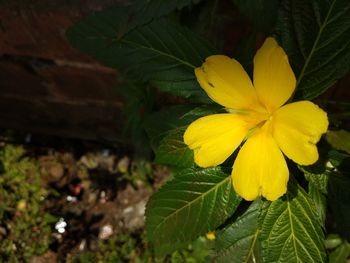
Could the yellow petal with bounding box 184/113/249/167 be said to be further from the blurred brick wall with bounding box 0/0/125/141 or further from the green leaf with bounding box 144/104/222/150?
the blurred brick wall with bounding box 0/0/125/141

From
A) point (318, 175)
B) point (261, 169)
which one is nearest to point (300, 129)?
point (261, 169)

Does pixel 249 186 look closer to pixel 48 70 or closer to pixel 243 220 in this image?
pixel 243 220

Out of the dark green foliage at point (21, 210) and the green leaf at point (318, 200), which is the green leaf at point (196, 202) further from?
the dark green foliage at point (21, 210)

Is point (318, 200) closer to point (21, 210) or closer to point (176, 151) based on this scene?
point (176, 151)

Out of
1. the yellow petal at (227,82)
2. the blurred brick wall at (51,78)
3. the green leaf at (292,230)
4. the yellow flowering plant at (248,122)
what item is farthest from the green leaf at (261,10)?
the blurred brick wall at (51,78)

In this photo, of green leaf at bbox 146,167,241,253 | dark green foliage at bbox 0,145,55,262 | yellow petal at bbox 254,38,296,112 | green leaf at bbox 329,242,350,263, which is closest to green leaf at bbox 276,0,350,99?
yellow petal at bbox 254,38,296,112

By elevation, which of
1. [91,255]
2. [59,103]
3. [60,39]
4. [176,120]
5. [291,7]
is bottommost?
[91,255]

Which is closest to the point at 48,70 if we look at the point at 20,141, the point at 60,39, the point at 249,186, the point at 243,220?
the point at 60,39
